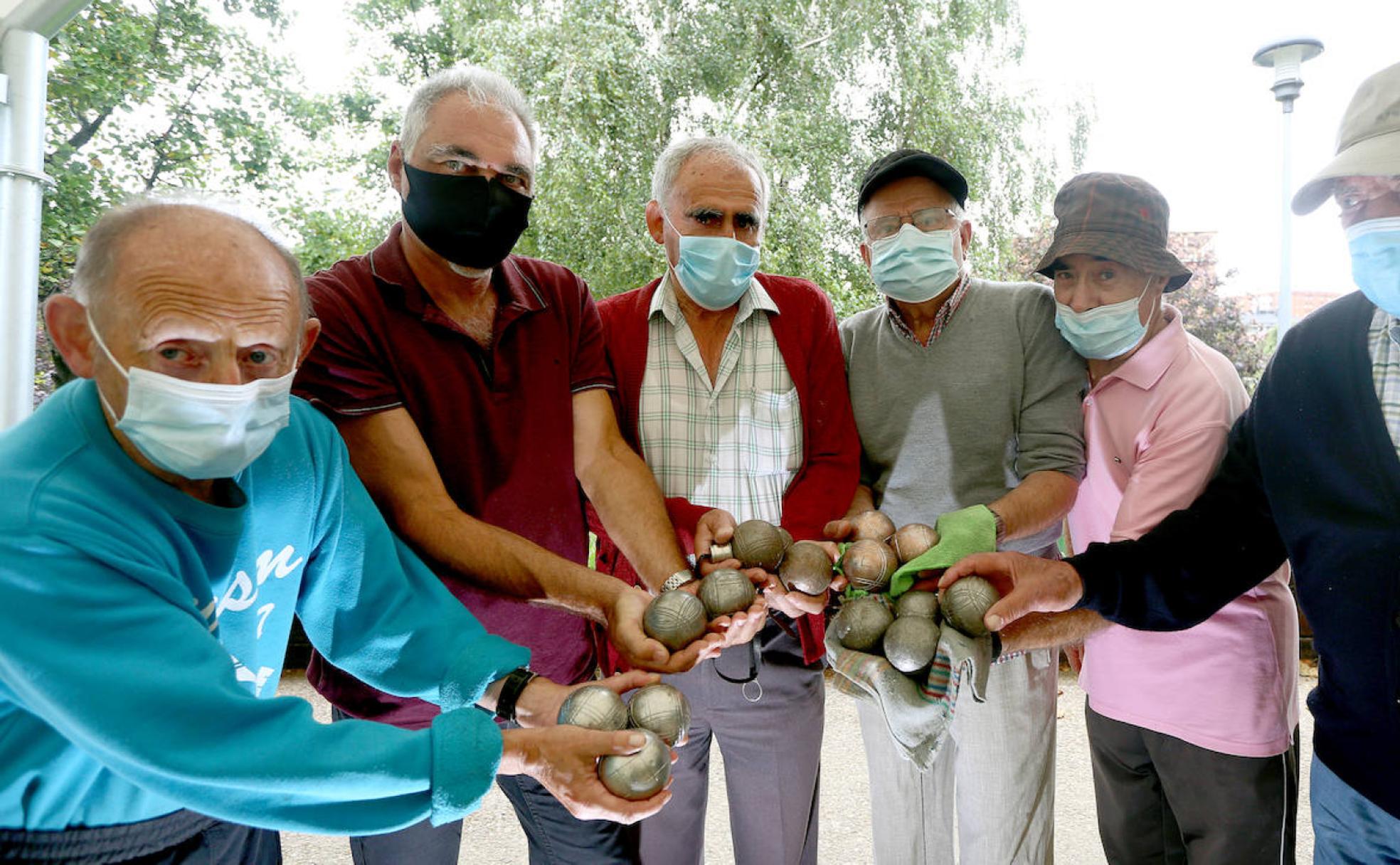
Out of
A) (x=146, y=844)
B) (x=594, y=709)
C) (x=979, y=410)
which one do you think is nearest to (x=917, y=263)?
(x=979, y=410)

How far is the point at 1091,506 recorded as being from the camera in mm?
2453

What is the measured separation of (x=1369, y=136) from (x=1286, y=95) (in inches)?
204

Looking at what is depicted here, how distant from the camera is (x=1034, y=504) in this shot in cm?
233

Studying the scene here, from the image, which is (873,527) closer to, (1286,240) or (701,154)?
(701,154)

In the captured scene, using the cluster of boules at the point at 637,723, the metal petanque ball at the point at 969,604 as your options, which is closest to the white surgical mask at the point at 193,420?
the cluster of boules at the point at 637,723

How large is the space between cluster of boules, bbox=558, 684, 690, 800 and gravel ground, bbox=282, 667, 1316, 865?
7.36 ft

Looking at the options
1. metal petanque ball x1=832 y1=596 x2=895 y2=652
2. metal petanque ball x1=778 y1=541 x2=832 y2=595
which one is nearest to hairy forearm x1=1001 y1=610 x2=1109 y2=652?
metal petanque ball x1=832 y1=596 x2=895 y2=652

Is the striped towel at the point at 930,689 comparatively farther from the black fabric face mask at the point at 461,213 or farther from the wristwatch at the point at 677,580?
the black fabric face mask at the point at 461,213

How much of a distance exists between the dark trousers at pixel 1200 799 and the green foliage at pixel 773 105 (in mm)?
6329

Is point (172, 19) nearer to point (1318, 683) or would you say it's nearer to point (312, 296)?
point (312, 296)

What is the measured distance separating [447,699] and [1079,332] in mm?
1925

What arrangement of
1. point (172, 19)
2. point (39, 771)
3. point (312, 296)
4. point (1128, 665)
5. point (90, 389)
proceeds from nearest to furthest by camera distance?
1. point (39, 771)
2. point (90, 389)
3. point (312, 296)
4. point (1128, 665)
5. point (172, 19)

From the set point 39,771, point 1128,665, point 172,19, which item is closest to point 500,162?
point 39,771

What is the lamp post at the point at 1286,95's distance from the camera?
18.2 ft
